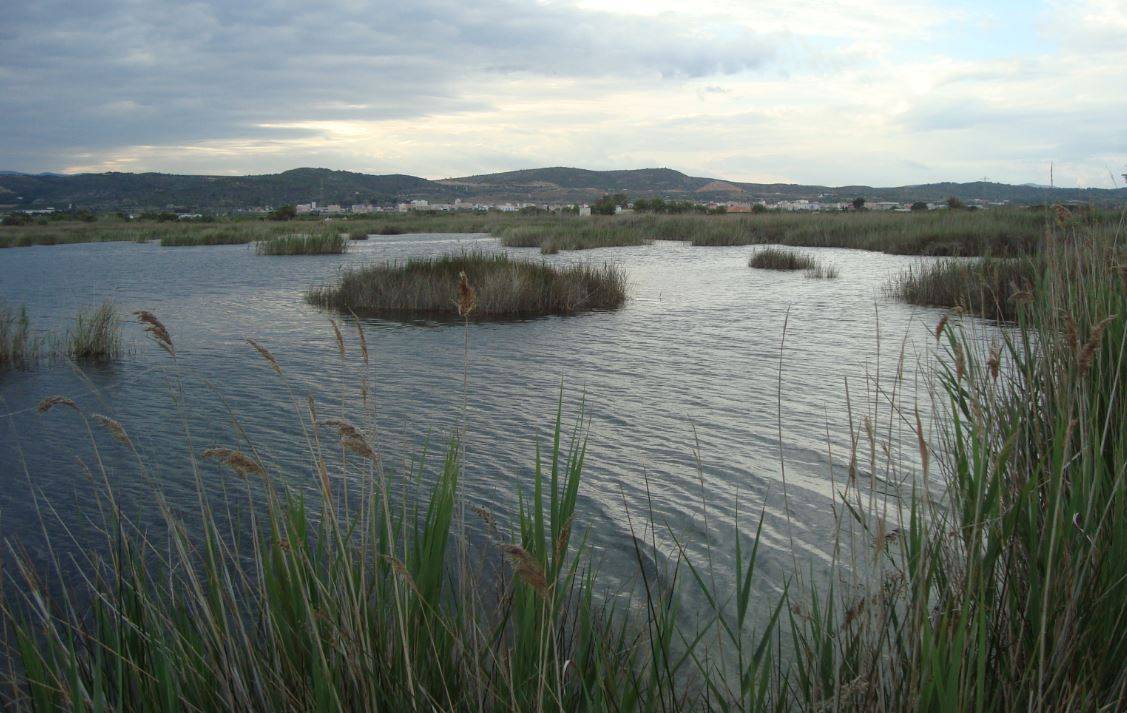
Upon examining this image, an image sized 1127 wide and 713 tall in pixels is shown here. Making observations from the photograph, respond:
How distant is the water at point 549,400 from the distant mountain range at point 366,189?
50.1 m

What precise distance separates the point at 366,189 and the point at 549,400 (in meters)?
102

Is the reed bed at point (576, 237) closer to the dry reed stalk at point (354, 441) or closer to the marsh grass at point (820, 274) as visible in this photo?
the marsh grass at point (820, 274)

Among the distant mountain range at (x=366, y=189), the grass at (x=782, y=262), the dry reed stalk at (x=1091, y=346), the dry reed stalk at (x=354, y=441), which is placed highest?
the distant mountain range at (x=366, y=189)

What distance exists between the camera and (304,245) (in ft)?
99.9

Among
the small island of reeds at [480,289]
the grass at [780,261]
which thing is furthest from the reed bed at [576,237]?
the small island of reeds at [480,289]

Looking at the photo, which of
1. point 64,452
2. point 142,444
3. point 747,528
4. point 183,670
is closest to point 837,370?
point 747,528

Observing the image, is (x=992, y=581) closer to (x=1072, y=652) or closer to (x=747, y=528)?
(x=1072, y=652)

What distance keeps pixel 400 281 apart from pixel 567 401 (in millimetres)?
8481

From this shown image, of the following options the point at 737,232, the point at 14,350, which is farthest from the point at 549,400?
the point at 737,232

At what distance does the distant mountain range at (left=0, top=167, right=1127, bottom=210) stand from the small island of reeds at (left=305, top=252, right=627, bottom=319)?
47.7m

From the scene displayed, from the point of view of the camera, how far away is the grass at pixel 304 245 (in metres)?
30.1

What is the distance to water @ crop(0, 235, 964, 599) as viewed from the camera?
17.2ft

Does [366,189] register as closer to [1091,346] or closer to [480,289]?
[480,289]

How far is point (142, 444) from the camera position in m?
6.79
